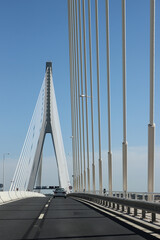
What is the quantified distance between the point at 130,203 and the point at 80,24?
24351mm

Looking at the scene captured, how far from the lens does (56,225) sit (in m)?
11.3

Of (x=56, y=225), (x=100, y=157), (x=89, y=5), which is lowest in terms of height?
(x=56, y=225)

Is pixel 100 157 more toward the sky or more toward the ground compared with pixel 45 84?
more toward the ground

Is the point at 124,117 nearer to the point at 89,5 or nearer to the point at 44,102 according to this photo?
the point at 89,5

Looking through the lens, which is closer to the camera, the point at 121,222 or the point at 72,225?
the point at 72,225

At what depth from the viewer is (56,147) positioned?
2495 inches

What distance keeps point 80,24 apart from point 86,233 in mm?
28008

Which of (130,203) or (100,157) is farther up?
(100,157)

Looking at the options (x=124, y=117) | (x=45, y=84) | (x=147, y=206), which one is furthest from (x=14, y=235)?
(x=45, y=84)

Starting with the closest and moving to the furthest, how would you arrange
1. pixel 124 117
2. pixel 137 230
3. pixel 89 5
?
1. pixel 137 230
2. pixel 124 117
3. pixel 89 5

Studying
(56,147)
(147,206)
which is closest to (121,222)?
(147,206)

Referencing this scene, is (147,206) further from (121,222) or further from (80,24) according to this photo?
(80,24)

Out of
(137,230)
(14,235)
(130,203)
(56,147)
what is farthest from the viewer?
(56,147)

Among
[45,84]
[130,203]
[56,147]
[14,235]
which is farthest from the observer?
[45,84]
